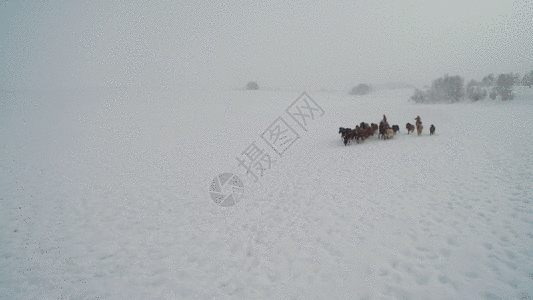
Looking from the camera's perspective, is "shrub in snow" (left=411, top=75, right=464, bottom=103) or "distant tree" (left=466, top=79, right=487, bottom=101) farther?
"shrub in snow" (left=411, top=75, right=464, bottom=103)

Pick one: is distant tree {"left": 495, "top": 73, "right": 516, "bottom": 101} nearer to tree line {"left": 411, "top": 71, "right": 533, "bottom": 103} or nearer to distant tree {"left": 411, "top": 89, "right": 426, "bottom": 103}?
tree line {"left": 411, "top": 71, "right": 533, "bottom": 103}

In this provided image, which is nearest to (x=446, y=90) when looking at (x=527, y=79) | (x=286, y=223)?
(x=527, y=79)

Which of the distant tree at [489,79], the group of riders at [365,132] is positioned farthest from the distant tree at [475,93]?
the group of riders at [365,132]

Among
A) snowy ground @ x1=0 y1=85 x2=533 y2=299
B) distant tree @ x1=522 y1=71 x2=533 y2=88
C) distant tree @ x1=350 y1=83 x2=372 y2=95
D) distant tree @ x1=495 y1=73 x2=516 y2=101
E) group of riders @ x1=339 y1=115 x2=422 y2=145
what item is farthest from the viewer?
distant tree @ x1=350 y1=83 x2=372 y2=95

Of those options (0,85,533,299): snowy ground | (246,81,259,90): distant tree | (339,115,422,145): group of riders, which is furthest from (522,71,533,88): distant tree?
(246,81,259,90): distant tree

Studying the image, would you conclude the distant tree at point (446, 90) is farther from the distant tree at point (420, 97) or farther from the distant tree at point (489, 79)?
the distant tree at point (489, 79)

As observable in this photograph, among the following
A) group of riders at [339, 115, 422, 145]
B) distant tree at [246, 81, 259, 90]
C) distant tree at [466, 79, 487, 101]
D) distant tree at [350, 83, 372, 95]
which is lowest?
group of riders at [339, 115, 422, 145]

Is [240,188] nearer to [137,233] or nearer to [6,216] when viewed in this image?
[137,233]
